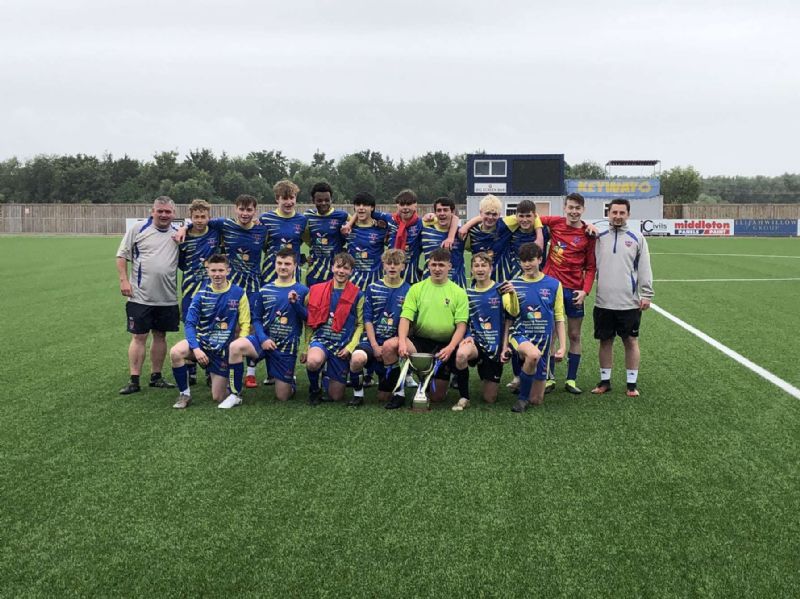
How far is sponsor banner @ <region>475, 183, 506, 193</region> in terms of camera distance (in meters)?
39.9

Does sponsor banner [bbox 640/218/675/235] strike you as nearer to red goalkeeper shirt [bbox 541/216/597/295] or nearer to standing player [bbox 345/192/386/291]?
red goalkeeper shirt [bbox 541/216/597/295]

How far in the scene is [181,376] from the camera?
18.2ft

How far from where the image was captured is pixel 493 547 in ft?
10.2

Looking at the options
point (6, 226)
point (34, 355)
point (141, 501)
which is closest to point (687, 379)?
point (141, 501)

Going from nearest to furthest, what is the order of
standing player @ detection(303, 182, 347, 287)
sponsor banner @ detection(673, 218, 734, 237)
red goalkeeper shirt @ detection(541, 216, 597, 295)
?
red goalkeeper shirt @ detection(541, 216, 597, 295) < standing player @ detection(303, 182, 347, 287) < sponsor banner @ detection(673, 218, 734, 237)

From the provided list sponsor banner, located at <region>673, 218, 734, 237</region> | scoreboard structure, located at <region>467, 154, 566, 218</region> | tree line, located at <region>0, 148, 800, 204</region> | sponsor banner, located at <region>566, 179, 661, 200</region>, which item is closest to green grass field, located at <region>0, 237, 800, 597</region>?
scoreboard structure, located at <region>467, 154, 566, 218</region>

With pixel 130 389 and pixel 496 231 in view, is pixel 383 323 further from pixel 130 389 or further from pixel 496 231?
pixel 130 389

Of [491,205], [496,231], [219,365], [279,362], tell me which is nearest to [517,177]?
[496,231]

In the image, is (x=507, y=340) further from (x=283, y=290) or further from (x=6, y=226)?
(x=6, y=226)

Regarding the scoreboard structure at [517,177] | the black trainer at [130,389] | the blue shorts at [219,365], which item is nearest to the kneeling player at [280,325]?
the blue shorts at [219,365]

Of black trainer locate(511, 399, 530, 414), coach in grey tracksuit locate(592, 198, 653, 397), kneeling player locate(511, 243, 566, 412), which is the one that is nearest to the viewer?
black trainer locate(511, 399, 530, 414)

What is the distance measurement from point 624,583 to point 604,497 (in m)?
0.86

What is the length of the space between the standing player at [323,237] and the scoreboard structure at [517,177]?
3188cm

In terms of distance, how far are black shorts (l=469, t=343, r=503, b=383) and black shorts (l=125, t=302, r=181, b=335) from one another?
2.68 m
